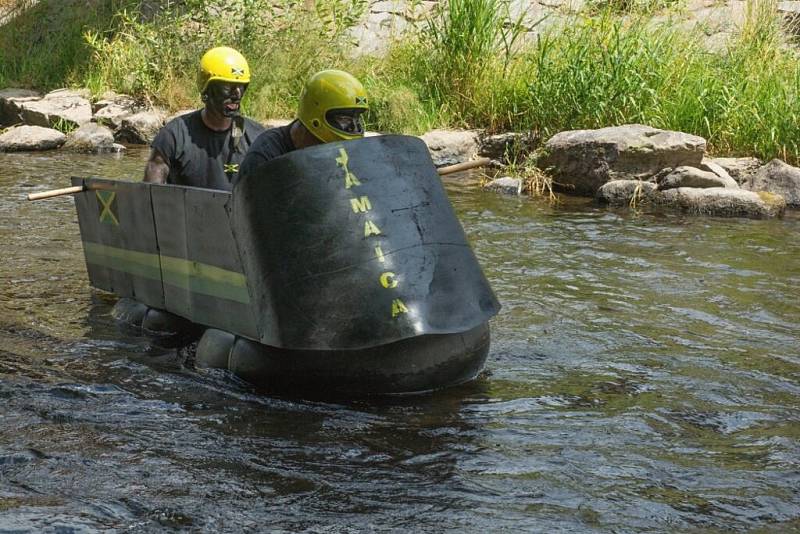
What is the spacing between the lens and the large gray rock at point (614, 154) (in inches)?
417

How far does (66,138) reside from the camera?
1418 centimetres

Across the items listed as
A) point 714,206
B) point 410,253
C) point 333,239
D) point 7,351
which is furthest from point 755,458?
point 714,206

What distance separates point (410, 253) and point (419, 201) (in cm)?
26

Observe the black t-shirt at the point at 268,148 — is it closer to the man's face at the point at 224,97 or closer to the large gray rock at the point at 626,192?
the man's face at the point at 224,97

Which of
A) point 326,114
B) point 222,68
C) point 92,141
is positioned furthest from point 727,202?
point 92,141

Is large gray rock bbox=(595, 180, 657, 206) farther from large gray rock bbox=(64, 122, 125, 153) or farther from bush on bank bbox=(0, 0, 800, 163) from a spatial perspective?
large gray rock bbox=(64, 122, 125, 153)

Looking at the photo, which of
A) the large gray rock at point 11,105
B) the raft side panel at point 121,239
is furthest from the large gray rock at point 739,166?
the large gray rock at point 11,105

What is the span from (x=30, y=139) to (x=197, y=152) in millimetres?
8216

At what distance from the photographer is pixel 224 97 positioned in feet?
20.9

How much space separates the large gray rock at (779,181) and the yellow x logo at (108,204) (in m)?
6.28

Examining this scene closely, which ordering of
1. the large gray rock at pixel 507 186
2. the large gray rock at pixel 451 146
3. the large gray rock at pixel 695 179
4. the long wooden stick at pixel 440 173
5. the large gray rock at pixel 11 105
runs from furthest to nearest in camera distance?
the large gray rock at pixel 11 105 < the large gray rock at pixel 451 146 < the large gray rock at pixel 507 186 < the large gray rock at pixel 695 179 < the long wooden stick at pixel 440 173

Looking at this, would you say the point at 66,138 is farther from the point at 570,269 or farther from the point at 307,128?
the point at 307,128

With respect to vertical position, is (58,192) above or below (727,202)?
above

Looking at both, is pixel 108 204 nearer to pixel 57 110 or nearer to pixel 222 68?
pixel 222 68
